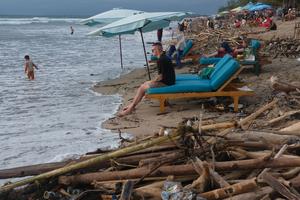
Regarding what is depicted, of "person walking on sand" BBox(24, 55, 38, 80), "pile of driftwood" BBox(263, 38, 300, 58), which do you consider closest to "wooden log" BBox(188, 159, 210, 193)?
"pile of driftwood" BBox(263, 38, 300, 58)

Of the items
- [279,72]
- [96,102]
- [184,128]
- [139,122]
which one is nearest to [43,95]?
[96,102]

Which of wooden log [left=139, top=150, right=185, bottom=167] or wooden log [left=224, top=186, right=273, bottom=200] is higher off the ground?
wooden log [left=139, top=150, right=185, bottom=167]

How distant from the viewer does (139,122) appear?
30.9ft

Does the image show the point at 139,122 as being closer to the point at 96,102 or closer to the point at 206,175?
the point at 96,102

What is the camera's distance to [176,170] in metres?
4.56

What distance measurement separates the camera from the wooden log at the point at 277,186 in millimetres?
3942

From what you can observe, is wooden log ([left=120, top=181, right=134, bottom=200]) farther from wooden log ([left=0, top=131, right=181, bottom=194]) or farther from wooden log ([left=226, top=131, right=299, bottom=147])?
wooden log ([left=226, top=131, right=299, bottom=147])

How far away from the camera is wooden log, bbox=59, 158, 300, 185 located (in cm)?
440

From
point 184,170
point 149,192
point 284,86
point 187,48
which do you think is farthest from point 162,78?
point 187,48

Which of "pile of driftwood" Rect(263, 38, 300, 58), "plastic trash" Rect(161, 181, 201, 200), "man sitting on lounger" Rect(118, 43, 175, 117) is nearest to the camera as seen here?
"plastic trash" Rect(161, 181, 201, 200)

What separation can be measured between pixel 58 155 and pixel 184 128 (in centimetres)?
337

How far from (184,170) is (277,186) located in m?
0.86

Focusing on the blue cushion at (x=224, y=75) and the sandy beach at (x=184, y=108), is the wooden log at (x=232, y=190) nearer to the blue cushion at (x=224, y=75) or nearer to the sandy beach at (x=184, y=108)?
the sandy beach at (x=184, y=108)

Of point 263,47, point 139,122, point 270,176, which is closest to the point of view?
point 270,176
